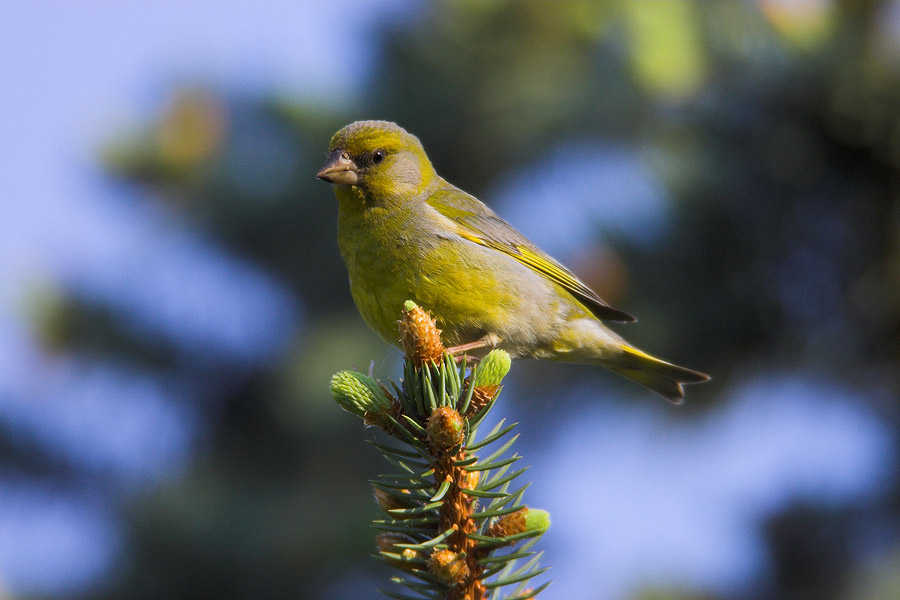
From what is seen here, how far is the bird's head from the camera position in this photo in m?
3.87

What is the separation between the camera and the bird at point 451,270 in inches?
137

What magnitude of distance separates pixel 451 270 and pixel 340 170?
76 centimetres

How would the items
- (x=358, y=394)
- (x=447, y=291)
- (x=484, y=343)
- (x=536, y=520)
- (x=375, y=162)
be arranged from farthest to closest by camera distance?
1. (x=375, y=162)
2. (x=484, y=343)
3. (x=447, y=291)
4. (x=358, y=394)
5. (x=536, y=520)

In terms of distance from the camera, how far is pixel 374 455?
746cm

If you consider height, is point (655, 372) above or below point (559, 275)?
below

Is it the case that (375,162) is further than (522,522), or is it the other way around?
(375,162)

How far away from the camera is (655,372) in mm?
4355

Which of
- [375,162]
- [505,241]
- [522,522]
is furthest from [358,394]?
[505,241]

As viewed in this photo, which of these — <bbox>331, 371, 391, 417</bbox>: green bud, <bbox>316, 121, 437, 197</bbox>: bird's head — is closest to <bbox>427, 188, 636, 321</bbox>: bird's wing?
<bbox>316, 121, 437, 197</bbox>: bird's head

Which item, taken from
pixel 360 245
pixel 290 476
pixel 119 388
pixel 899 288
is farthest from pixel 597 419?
pixel 119 388

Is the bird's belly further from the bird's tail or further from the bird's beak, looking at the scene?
the bird's tail

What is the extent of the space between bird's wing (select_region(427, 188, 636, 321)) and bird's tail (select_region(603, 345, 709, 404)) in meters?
0.23

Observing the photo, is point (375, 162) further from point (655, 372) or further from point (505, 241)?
point (655, 372)

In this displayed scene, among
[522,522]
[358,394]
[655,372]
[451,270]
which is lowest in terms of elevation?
[522,522]
